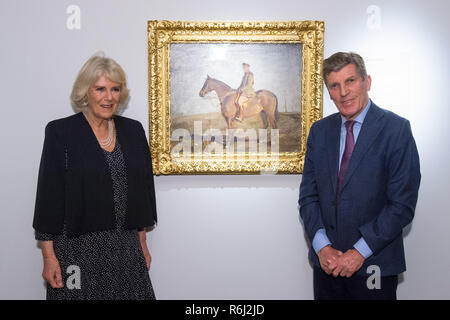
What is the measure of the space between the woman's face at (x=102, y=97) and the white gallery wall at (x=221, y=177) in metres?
0.38

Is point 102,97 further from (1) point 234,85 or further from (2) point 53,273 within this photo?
(2) point 53,273

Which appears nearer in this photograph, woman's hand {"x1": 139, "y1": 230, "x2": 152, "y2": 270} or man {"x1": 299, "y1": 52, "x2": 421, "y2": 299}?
man {"x1": 299, "y1": 52, "x2": 421, "y2": 299}

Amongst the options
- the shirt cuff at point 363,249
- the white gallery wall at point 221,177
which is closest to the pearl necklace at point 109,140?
the white gallery wall at point 221,177

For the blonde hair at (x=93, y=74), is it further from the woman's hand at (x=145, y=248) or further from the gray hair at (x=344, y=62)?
the gray hair at (x=344, y=62)

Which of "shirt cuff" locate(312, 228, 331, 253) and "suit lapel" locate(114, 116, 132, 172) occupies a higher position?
"suit lapel" locate(114, 116, 132, 172)

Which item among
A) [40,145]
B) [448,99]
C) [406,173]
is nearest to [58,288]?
[40,145]

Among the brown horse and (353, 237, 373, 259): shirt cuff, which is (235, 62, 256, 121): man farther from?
(353, 237, 373, 259): shirt cuff

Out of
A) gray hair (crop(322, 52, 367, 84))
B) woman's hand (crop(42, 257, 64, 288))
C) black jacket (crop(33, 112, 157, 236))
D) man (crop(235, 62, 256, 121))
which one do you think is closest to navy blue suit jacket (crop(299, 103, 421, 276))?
gray hair (crop(322, 52, 367, 84))

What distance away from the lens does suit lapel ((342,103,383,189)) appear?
2.05 meters

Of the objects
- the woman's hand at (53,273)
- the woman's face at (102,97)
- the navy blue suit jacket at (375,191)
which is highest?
the woman's face at (102,97)

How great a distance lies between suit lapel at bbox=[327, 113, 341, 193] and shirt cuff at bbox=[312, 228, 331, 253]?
24 centimetres

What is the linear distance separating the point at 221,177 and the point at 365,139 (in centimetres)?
98

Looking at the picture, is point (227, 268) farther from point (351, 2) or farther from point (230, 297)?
point (351, 2)

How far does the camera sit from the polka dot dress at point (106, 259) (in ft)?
7.15
